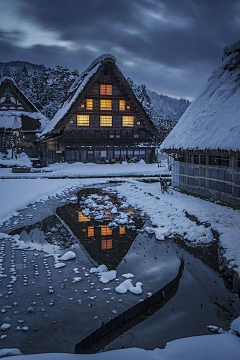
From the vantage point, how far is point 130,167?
29922mm

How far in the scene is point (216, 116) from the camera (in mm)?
11992

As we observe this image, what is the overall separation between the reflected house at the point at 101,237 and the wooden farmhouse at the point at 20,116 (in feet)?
102

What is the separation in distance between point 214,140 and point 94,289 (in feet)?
26.8

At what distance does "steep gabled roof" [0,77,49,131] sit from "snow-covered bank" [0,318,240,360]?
126 ft

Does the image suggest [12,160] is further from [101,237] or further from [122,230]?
[101,237]

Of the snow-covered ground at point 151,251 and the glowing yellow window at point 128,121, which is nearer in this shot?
the snow-covered ground at point 151,251

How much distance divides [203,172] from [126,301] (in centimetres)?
1016

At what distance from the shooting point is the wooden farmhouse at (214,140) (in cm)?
1054

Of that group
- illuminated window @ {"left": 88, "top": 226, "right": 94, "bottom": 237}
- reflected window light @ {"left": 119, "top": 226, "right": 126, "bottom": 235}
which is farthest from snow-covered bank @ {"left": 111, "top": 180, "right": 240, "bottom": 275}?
illuminated window @ {"left": 88, "top": 226, "right": 94, "bottom": 237}

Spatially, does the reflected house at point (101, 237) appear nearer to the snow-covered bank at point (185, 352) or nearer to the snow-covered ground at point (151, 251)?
the snow-covered ground at point (151, 251)

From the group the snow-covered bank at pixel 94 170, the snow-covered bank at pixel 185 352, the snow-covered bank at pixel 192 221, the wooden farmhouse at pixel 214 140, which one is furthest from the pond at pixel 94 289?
the snow-covered bank at pixel 94 170

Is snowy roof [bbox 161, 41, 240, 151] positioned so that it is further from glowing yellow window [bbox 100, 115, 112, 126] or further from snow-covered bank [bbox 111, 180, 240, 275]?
glowing yellow window [bbox 100, 115, 112, 126]

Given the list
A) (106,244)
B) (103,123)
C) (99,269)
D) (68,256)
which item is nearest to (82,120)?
(103,123)

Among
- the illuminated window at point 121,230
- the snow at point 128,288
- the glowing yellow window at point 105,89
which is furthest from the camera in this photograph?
the glowing yellow window at point 105,89
